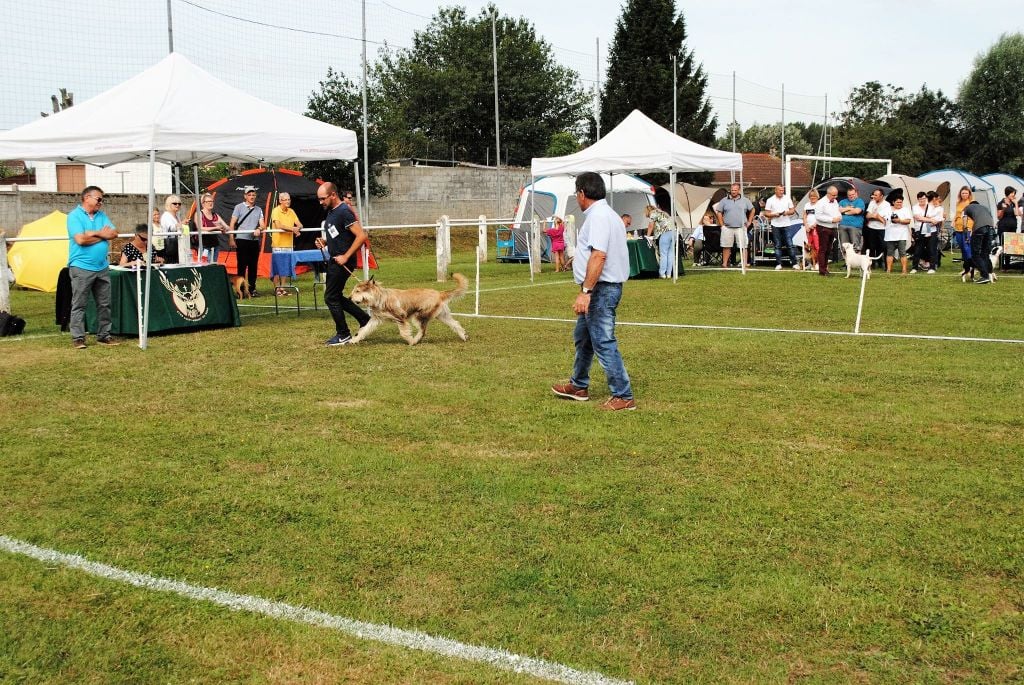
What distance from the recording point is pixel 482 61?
200 ft

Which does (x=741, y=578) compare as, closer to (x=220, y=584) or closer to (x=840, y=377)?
(x=220, y=584)

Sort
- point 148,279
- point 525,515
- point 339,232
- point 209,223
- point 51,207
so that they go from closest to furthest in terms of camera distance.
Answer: point 525,515 < point 339,232 < point 148,279 < point 209,223 < point 51,207

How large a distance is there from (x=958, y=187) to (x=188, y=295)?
28048mm

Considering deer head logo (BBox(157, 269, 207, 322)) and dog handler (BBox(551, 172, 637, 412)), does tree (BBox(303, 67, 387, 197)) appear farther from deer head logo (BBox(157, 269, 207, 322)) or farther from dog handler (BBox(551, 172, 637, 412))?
dog handler (BBox(551, 172, 637, 412))

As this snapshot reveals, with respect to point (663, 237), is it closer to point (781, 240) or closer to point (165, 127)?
point (781, 240)

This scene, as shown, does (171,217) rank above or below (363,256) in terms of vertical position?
above

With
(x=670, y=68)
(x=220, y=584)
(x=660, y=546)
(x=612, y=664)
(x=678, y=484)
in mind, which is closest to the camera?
(x=612, y=664)

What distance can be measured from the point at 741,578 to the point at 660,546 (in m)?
0.47

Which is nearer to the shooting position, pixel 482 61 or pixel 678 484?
pixel 678 484

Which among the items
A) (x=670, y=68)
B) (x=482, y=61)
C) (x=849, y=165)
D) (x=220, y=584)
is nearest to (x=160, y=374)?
(x=220, y=584)

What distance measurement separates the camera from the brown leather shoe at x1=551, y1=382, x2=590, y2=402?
7.78 metres

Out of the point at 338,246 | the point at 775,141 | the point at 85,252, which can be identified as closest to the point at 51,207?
the point at 85,252

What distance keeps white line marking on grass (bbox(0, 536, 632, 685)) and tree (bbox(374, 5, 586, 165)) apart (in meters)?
51.0

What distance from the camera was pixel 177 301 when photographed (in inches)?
477
